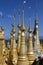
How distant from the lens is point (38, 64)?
688 inches

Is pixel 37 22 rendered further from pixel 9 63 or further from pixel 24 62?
pixel 24 62

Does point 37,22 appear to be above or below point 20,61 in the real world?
above

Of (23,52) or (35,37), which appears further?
(35,37)

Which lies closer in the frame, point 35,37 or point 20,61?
point 20,61

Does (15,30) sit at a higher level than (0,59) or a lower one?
higher

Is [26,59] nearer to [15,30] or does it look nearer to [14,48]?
[14,48]

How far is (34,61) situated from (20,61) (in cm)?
179

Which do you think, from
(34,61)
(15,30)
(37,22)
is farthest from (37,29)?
(34,61)

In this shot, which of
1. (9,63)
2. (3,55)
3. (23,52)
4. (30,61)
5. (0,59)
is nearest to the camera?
(23,52)

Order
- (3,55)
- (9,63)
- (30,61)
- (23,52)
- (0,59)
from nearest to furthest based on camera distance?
(23,52)
(30,61)
(9,63)
(0,59)
(3,55)

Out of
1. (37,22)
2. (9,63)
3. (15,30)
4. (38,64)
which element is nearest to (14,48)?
(9,63)

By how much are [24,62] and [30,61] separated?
57.7 inches

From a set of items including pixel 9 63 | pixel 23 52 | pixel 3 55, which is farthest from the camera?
pixel 3 55

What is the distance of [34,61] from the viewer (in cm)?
1853
